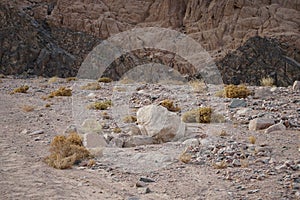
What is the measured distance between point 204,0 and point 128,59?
14.4 meters

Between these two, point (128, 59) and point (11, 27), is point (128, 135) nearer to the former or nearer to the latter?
point (128, 59)

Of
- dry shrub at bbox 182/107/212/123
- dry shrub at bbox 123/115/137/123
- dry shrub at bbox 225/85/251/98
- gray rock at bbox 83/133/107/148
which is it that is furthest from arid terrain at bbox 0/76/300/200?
dry shrub at bbox 225/85/251/98

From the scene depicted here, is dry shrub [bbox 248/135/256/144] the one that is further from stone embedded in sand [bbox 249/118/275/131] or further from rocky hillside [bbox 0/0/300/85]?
rocky hillside [bbox 0/0/300/85]

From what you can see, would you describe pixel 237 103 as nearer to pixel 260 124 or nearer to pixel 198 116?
pixel 198 116

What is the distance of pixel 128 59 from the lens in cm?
4344

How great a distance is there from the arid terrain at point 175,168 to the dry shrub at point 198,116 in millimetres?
536

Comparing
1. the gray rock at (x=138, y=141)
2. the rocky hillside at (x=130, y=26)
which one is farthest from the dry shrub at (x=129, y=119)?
the rocky hillside at (x=130, y=26)

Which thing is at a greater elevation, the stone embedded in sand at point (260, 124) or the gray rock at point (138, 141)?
the stone embedded in sand at point (260, 124)

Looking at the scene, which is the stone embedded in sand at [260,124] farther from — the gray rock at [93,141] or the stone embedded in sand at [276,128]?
the gray rock at [93,141]

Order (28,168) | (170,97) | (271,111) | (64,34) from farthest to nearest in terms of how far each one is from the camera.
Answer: (64,34) → (170,97) → (271,111) → (28,168)

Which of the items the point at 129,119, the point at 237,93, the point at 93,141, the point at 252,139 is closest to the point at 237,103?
the point at 237,93

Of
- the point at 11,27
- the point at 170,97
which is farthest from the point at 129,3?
the point at 170,97

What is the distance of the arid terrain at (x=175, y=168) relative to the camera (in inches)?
189

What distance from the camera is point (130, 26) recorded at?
4919 centimetres
